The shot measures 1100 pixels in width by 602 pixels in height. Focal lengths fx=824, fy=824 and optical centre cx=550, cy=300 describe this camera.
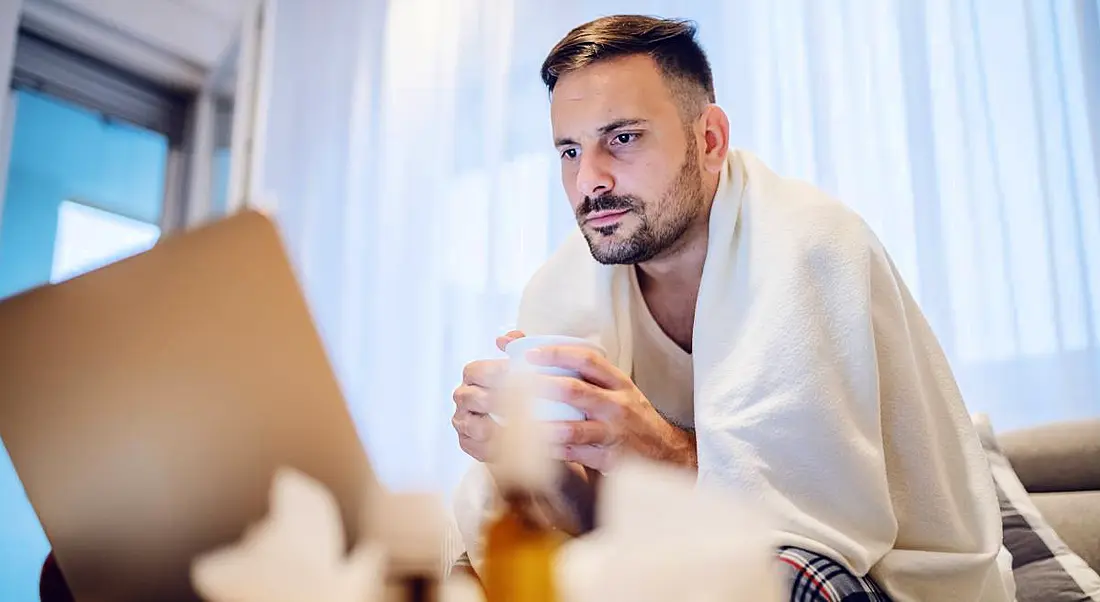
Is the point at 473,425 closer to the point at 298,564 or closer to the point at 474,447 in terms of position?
the point at 474,447

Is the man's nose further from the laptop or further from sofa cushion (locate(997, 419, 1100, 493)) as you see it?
sofa cushion (locate(997, 419, 1100, 493))

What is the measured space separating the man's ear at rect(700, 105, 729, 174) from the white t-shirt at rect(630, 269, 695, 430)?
8.3 inches

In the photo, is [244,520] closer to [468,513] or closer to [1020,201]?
[468,513]

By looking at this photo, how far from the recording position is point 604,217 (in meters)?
1.15

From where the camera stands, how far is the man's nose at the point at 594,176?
3.71 feet

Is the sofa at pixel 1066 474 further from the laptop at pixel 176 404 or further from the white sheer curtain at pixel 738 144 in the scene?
the laptop at pixel 176 404

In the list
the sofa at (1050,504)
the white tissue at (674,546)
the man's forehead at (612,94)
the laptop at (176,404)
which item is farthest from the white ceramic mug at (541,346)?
the man's forehead at (612,94)

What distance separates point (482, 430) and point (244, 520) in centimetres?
42

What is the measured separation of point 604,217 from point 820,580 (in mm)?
581

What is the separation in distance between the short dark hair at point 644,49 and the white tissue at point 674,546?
980 millimetres

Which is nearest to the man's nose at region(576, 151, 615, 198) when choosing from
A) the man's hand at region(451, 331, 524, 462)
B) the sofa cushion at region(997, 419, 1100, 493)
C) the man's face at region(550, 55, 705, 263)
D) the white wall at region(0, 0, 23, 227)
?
the man's face at region(550, 55, 705, 263)

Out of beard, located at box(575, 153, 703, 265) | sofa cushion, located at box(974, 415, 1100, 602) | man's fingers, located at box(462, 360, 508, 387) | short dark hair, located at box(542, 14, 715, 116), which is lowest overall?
sofa cushion, located at box(974, 415, 1100, 602)

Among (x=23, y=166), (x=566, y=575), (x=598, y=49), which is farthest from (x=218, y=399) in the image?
(x=23, y=166)

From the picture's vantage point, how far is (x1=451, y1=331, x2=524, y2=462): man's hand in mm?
795
